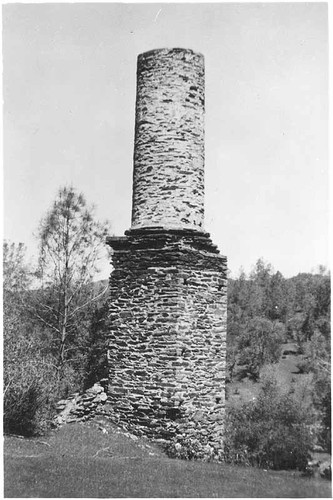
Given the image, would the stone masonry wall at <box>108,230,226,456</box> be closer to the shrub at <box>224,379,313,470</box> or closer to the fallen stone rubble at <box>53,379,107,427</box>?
the fallen stone rubble at <box>53,379,107,427</box>

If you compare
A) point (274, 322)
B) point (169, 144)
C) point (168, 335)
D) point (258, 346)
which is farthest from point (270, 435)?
point (274, 322)

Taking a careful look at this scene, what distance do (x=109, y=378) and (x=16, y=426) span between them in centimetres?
191

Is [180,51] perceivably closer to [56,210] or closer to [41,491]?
[41,491]

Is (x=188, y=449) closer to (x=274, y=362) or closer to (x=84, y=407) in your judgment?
(x=84, y=407)

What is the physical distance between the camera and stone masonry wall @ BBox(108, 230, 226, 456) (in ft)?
33.8

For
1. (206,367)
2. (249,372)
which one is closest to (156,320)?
(206,367)

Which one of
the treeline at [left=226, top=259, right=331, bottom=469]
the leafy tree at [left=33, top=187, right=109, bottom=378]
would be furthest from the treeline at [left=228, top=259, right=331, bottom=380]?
the leafy tree at [left=33, top=187, right=109, bottom=378]

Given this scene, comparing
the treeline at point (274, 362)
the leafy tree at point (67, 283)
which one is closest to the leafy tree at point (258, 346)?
the treeline at point (274, 362)

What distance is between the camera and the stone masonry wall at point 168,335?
10297 millimetres

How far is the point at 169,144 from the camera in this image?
36.3ft

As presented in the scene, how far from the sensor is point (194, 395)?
10445 millimetres

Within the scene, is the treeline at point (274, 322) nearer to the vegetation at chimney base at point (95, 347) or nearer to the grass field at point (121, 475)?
the vegetation at chimney base at point (95, 347)

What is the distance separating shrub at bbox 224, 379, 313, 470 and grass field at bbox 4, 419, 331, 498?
491mm

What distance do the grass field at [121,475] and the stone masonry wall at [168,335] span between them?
32.0 inches
